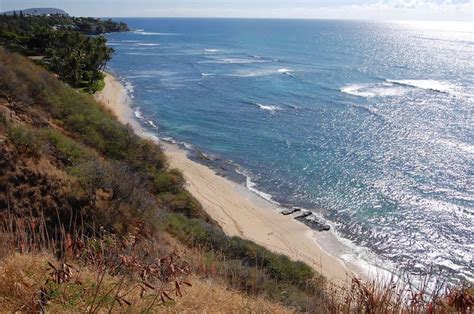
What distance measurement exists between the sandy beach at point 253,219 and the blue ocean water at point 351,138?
2.32 meters

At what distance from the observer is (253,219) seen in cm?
2617

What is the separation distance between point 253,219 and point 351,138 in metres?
19.3

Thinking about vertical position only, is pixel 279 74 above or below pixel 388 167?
above

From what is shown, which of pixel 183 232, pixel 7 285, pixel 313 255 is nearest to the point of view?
pixel 7 285

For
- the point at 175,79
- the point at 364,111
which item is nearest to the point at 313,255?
the point at 364,111

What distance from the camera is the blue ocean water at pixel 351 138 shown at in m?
25.7

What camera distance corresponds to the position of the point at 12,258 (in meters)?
5.20

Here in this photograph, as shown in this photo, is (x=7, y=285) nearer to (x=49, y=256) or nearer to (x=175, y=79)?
(x=49, y=256)

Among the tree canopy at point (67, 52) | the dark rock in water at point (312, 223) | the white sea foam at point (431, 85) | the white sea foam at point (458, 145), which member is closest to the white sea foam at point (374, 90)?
the white sea foam at point (431, 85)

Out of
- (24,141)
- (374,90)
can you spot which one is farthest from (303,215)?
(374,90)

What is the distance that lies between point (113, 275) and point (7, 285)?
128 cm

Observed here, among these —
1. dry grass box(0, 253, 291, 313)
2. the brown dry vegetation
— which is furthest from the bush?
dry grass box(0, 253, 291, 313)

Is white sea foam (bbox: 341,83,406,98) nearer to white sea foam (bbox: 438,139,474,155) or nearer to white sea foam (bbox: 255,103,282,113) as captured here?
white sea foam (bbox: 255,103,282,113)

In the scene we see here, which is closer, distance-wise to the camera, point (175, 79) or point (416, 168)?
point (416, 168)
